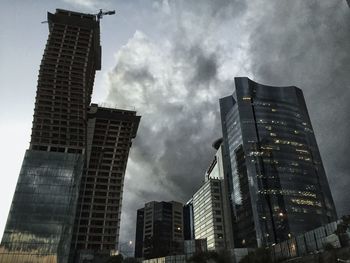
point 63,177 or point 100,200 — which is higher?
point 63,177

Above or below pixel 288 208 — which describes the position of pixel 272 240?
below

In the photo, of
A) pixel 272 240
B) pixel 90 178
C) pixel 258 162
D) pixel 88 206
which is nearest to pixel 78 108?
pixel 90 178

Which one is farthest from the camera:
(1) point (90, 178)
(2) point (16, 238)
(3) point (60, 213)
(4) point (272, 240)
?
(1) point (90, 178)

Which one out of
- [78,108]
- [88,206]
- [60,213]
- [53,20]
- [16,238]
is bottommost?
[16,238]

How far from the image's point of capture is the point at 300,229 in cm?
17562

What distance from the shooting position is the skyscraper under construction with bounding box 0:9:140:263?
137 m

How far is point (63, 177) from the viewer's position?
152 meters

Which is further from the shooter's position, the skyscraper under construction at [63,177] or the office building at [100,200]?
the office building at [100,200]

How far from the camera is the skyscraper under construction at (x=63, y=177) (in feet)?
450

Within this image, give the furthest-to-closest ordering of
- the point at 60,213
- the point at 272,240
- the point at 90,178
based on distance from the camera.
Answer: the point at 90,178, the point at 272,240, the point at 60,213

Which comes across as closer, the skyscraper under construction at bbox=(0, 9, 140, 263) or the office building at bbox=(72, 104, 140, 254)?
the skyscraper under construction at bbox=(0, 9, 140, 263)

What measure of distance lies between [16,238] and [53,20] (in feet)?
417

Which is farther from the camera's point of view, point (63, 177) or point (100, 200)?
point (100, 200)

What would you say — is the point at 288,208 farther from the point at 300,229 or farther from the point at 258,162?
the point at 258,162
